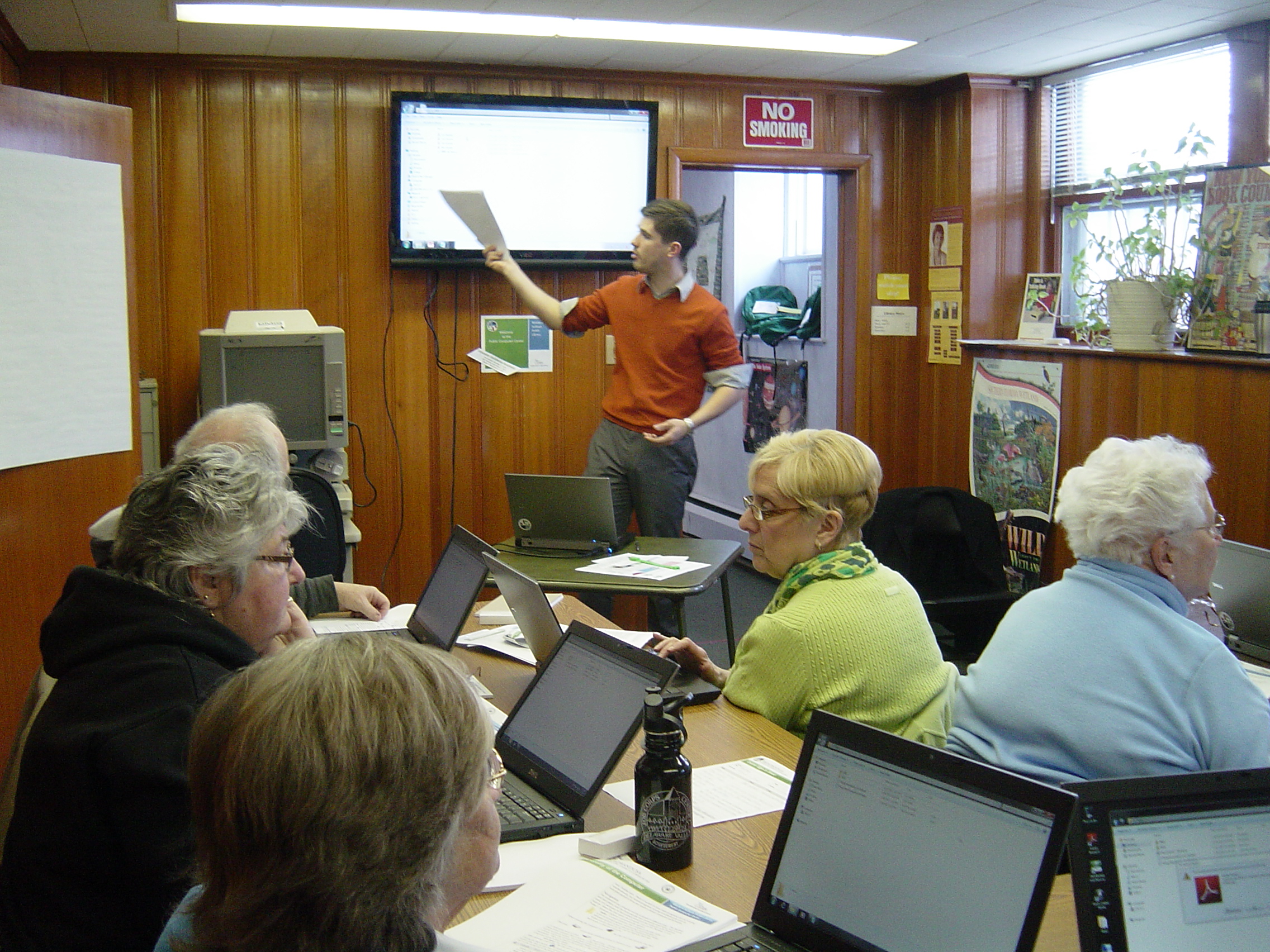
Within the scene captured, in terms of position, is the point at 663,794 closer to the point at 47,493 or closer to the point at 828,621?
the point at 828,621

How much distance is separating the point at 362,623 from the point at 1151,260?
3.38m

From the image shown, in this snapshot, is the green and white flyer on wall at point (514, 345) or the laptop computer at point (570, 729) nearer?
the laptop computer at point (570, 729)

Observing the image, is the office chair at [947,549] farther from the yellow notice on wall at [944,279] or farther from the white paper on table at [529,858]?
the white paper on table at [529,858]

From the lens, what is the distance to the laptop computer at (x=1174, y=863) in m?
1.22

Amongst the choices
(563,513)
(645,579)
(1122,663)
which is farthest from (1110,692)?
(563,513)

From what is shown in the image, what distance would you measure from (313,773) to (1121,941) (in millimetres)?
876

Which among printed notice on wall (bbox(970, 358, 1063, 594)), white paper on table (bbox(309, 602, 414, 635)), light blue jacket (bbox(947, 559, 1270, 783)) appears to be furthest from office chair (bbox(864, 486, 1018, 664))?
light blue jacket (bbox(947, 559, 1270, 783))

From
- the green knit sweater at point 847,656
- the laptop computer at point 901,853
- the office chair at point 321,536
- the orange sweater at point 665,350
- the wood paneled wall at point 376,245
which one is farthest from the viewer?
the wood paneled wall at point 376,245

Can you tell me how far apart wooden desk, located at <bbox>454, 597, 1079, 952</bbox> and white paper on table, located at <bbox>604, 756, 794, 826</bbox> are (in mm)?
20

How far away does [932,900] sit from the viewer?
1.23 meters

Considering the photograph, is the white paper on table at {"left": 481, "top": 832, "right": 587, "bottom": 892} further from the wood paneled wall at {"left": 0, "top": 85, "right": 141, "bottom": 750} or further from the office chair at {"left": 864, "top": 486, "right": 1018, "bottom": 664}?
the office chair at {"left": 864, "top": 486, "right": 1018, "bottom": 664}

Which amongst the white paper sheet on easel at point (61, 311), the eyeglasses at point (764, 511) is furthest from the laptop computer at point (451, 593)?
the white paper sheet on easel at point (61, 311)

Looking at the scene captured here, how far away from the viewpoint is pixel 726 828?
1747 mm

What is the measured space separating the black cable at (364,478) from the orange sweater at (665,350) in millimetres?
1203
